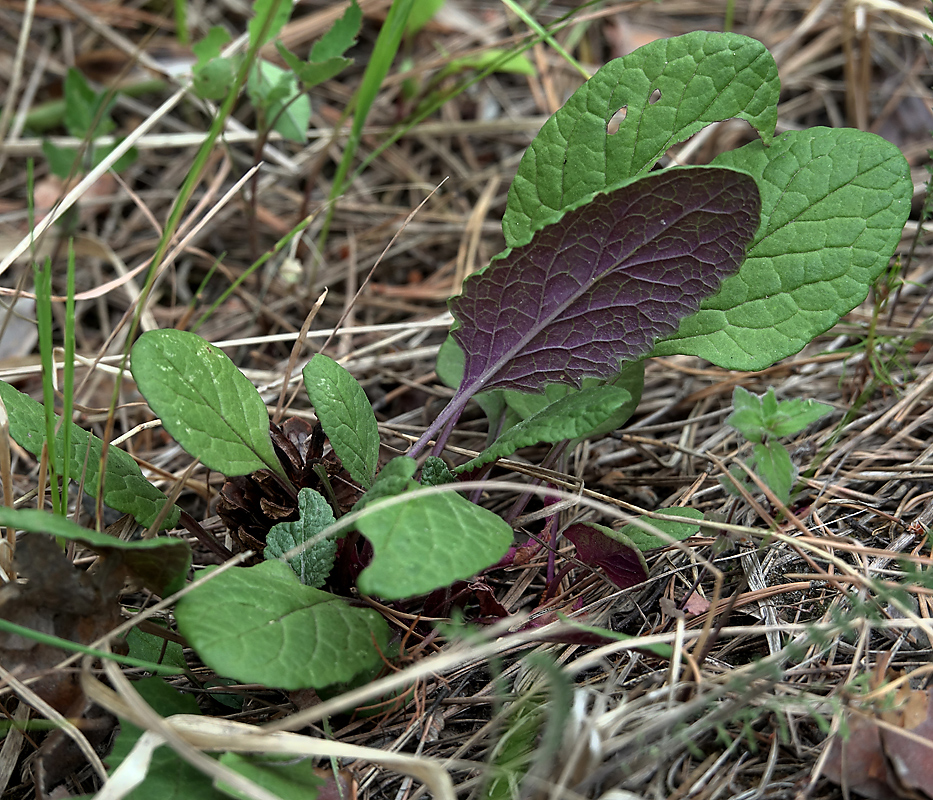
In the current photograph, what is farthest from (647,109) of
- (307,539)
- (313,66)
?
(307,539)

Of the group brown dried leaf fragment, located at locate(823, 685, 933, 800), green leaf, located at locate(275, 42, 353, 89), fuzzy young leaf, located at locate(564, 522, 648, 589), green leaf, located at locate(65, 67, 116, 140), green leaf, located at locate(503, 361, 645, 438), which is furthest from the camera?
green leaf, located at locate(65, 67, 116, 140)

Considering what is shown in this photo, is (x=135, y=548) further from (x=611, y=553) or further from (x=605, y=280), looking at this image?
(x=605, y=280)

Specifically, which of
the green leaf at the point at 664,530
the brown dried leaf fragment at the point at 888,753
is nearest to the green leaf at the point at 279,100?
the green leaf at the point at 664,530

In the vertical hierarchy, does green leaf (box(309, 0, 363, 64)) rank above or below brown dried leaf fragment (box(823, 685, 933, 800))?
above

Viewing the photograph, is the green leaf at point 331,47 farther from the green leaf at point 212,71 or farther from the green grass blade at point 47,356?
the green grass blade at point 47,356

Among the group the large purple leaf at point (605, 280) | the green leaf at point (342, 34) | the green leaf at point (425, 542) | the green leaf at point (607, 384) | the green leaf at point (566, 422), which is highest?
the green leaf at point (342, 34)

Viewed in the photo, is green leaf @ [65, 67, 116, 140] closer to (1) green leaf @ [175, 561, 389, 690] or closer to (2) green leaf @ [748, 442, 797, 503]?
(1) green leaf @ [175, 561, 389, 690]

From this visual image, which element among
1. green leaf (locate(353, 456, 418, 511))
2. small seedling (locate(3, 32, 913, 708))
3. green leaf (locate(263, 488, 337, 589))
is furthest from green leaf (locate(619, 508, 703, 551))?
green leaf (locate(263, 488, 337, 589))
